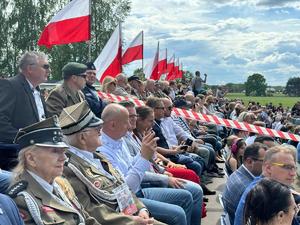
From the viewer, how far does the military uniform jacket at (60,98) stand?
5.64m

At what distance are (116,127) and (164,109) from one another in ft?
9.53

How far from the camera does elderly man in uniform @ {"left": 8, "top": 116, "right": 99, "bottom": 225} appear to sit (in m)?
2.91

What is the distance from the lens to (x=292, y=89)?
95.9m

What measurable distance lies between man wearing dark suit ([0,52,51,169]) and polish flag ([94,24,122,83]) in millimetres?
4190

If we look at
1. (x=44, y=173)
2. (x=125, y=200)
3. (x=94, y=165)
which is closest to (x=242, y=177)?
(x=125, y=200)

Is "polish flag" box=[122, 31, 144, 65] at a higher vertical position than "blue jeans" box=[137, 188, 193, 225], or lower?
higher

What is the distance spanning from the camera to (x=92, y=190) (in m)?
3.60

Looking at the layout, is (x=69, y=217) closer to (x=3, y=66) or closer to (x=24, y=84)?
(x=24, y=84)

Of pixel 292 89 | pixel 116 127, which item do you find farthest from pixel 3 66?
pixel 292 89

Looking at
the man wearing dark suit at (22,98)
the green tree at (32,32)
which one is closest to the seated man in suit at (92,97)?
the man wearing dark suit at (22,98)

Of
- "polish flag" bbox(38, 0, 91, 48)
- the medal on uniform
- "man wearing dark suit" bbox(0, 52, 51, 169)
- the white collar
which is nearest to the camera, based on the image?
the white collar

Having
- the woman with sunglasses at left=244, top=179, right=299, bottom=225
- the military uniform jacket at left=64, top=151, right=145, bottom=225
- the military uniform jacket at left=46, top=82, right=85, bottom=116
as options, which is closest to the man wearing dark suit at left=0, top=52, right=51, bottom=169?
the military uniform jacket at left=46, top=82, right=85, bottom=116

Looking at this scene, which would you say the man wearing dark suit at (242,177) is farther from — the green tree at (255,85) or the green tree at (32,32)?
the green tree at (255,85)

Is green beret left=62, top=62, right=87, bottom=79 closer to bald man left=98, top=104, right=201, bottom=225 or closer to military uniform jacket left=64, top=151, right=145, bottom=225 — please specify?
bald man left=98, top=104, right=201, bottom=225
